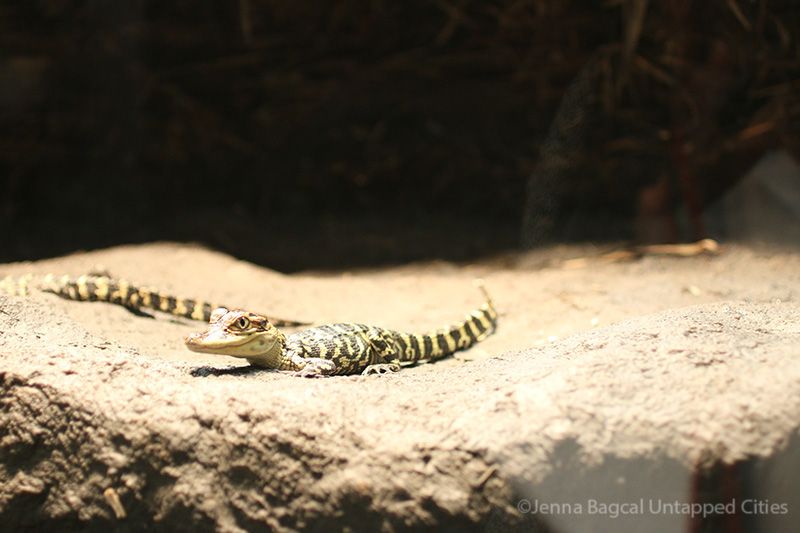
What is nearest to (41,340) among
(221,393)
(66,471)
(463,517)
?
(66,471)

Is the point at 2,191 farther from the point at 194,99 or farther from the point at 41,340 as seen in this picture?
the point at 41,340

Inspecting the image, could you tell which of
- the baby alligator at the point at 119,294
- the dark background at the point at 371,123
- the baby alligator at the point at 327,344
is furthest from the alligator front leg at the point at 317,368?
the dark background at the point at 371,123

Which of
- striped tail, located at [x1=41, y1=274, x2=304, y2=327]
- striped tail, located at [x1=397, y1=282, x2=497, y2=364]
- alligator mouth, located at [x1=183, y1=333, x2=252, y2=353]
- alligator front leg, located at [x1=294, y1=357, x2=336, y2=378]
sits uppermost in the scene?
alligator mouth, located at [x1=183, y1=333, x2=252, y2=353]

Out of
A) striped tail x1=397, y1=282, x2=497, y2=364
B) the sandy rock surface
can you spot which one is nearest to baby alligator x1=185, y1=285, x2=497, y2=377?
striped tail x1=397, y1=282, x2=497, y2=364

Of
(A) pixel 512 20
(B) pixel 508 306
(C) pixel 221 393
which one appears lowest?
(B) pixel 508 306

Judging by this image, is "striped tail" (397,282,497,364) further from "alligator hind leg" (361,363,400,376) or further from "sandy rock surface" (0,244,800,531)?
"sandy rock surface" (0,244,800,531)

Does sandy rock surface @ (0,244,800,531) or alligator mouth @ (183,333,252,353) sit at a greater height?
alligator mouth @ (183,333,252,353)

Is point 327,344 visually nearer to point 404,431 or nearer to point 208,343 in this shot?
point 208,343
